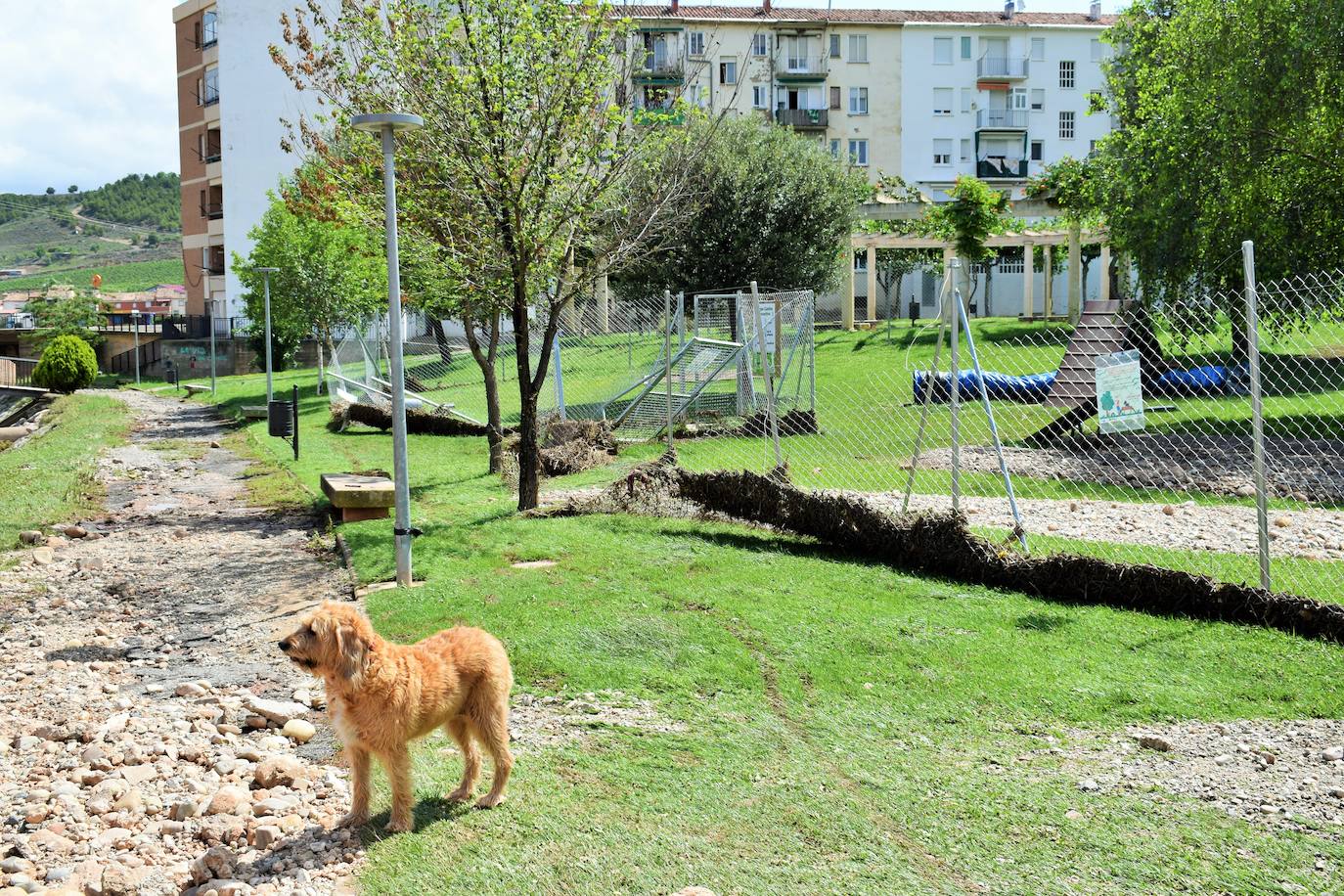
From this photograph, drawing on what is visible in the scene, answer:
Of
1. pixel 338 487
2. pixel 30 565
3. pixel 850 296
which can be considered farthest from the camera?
pixel 850 296

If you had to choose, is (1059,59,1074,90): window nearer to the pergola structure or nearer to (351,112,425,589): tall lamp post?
the pergola structure

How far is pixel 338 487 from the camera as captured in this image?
1239 cm

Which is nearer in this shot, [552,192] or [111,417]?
[552,192]

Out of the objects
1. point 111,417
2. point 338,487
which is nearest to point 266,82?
point 111,417

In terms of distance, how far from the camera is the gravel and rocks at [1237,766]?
4902mm

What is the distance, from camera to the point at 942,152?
58938mm

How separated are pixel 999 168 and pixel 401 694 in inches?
2328

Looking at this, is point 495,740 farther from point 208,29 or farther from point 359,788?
point 208,29

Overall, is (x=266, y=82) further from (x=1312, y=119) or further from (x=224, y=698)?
(x=224, y=698)

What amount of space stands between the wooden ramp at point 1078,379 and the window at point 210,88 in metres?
52.6

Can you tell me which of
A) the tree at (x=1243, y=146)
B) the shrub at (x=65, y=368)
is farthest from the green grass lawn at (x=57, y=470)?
the tree at (x=1243, y=146)

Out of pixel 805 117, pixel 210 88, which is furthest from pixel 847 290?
pixel 210 88

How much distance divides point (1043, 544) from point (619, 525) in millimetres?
3980

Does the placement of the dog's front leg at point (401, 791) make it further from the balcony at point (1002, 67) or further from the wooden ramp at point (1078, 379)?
the balcony at point (1002, 67)
